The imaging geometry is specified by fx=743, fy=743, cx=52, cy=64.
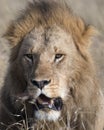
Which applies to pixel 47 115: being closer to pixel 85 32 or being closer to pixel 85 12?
pixel 85 32

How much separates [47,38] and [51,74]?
375 millimetres

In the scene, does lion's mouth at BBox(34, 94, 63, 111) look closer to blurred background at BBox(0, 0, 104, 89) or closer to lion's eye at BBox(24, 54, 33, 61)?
lion's eye at BBox(24, 54, 33, 61)

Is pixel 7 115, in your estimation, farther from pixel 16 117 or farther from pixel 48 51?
pixel 48 51

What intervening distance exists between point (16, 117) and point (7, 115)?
0.08 metres

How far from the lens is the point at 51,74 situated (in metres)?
5.38

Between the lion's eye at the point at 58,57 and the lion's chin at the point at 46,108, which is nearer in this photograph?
the lion's chin at the point at 46,108

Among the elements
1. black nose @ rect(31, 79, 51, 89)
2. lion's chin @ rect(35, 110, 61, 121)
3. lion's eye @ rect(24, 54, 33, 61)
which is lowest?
lion's chin @ rect(35, 110, 61, 121)

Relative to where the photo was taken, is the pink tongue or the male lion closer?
the pink tongue

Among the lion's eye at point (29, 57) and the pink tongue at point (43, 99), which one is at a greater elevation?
the lion's eye at point (29, 57)

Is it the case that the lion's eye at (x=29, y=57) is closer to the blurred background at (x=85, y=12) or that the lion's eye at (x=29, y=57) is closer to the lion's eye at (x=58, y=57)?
the lion's eye at (x=58, y=57)

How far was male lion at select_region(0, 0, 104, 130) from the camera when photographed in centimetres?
545

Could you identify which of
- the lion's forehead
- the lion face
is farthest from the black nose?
the lion's forehead

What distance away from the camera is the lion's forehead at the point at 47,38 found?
5586 mm

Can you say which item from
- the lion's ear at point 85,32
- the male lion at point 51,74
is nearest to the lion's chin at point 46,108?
the male lion at point 51,74
